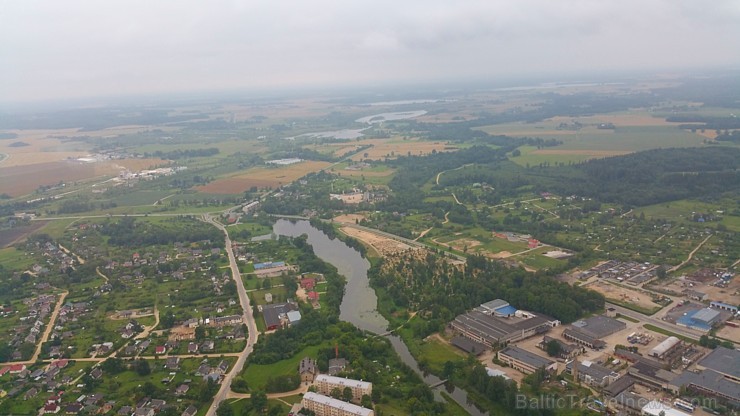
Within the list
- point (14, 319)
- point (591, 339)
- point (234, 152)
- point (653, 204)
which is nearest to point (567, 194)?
point (653, 204)

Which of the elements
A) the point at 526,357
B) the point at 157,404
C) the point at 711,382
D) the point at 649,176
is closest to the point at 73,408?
the point at 157,404

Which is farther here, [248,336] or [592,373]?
[248,336]

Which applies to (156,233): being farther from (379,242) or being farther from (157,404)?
(157,404)

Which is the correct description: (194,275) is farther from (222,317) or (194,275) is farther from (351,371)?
(351,371)

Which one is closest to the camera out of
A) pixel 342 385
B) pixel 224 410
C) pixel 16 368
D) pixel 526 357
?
pixel 224 410

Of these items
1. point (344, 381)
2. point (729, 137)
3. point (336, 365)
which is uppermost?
point (729, 137)

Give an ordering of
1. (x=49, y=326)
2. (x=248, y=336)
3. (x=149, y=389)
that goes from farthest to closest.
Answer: (x=49, y=326) → (x=248, y=336) → (x=149, y=389)

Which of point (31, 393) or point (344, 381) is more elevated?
point (344, 381)
